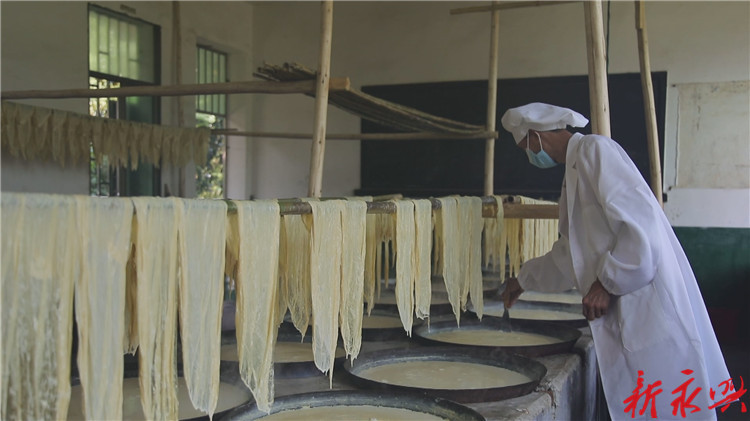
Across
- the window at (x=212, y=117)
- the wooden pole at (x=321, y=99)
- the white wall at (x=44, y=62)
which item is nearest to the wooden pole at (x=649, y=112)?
the wooden pole at (x=321, y=99)

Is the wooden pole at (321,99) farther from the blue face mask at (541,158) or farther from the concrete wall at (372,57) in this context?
the concrete wall at (372,57)

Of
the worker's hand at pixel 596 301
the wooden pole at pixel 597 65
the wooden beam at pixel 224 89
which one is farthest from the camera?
the wooden beam at pixel 224 89

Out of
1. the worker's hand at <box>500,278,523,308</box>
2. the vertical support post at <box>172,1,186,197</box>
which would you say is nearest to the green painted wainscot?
the worker's hand at <box>500,278,523,308</box>

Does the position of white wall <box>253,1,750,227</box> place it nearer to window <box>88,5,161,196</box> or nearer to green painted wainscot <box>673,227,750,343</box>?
green painted wainscot <box>673,227,750,343</box>

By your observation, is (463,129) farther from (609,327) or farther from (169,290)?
(169,290)

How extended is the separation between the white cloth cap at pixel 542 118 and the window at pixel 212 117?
7589 millimetres

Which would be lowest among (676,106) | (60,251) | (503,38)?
(60,251)

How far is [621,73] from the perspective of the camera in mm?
9086

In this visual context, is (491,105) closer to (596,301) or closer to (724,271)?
(596,301)

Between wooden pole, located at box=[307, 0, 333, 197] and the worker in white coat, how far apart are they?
1402 mm

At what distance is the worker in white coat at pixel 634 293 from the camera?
270 centimetres

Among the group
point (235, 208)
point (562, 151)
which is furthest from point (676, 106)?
point (235, 208)

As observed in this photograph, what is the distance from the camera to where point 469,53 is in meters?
10.1

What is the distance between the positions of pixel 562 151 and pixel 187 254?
1922mm
